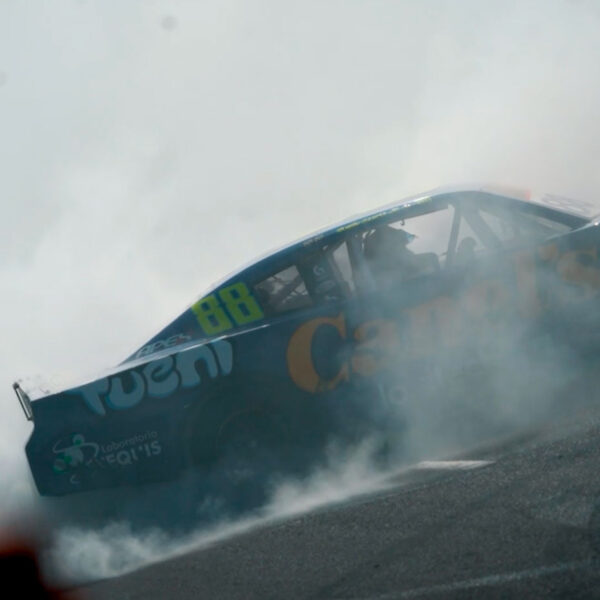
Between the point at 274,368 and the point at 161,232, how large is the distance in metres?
8.06

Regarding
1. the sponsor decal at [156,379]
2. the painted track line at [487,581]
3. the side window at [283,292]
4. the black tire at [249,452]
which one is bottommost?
the painted track line at [487,581]

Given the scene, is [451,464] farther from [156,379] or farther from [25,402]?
[25,402]

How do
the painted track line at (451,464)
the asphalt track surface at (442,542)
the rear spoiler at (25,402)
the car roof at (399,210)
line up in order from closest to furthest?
the asphalt track surface at (442,542) < the painted track line at (451,464) < the rear spoiler at (25,402) < the car roof at (399,210)

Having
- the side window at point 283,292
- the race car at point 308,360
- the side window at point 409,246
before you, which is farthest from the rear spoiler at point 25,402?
the side window at point 409,246

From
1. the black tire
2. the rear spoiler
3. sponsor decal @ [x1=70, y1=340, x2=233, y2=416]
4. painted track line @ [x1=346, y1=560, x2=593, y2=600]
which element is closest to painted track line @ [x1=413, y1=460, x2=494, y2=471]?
the black tire

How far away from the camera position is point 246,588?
5160mm

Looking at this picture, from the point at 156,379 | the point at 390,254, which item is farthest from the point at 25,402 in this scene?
the point at 390,254

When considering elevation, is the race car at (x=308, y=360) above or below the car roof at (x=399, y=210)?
below

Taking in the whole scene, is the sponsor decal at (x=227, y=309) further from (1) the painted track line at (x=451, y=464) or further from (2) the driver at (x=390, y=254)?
(1) the painted track line at (x=451, y=464)

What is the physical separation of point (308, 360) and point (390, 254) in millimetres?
868

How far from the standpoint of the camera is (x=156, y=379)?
6.66m

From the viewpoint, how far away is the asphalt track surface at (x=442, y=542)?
446 centimetres

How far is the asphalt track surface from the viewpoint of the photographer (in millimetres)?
4457

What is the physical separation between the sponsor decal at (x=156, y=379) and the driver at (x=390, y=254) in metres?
1.05
